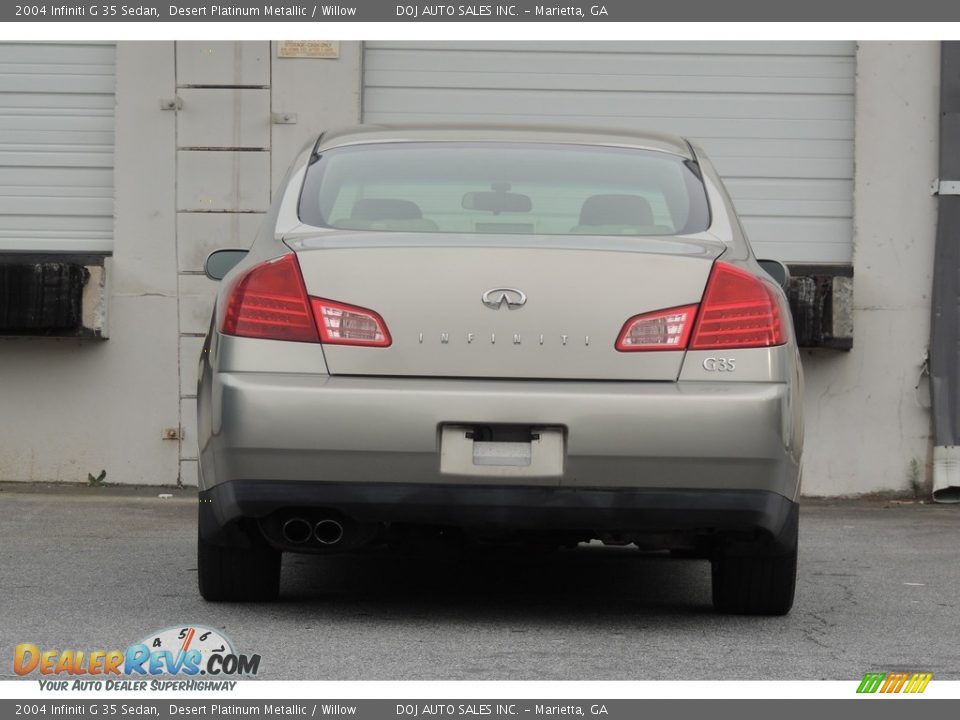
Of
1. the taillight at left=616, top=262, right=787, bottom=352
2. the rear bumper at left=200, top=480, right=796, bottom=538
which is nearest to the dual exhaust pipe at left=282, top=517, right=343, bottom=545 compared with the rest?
the rear bumper at left=200, top=480, right=796, bottom=538

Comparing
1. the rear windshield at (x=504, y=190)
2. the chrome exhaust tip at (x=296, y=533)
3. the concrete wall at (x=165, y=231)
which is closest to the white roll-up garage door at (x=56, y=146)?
the concrete wall at (x=165, y=231)

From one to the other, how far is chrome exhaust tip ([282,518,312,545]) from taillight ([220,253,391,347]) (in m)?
0.57

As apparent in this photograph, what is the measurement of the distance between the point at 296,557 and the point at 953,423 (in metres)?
5.11

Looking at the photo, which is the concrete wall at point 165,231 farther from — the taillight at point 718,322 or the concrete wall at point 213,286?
the taillight at point 718,322

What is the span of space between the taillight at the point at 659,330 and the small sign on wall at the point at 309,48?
20.0ft

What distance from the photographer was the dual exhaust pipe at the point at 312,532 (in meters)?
4.83

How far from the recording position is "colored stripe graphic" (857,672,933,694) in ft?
13.4

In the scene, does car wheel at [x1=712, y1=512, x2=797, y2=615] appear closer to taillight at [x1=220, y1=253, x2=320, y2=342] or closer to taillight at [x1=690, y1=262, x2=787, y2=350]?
taillight at [x1=690, y1=262, x2=787, y2=350]

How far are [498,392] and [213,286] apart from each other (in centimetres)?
608

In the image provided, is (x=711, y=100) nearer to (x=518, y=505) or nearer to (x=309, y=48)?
(x=309, y=48)

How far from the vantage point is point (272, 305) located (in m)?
4.70

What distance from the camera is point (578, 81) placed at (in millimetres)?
10531
